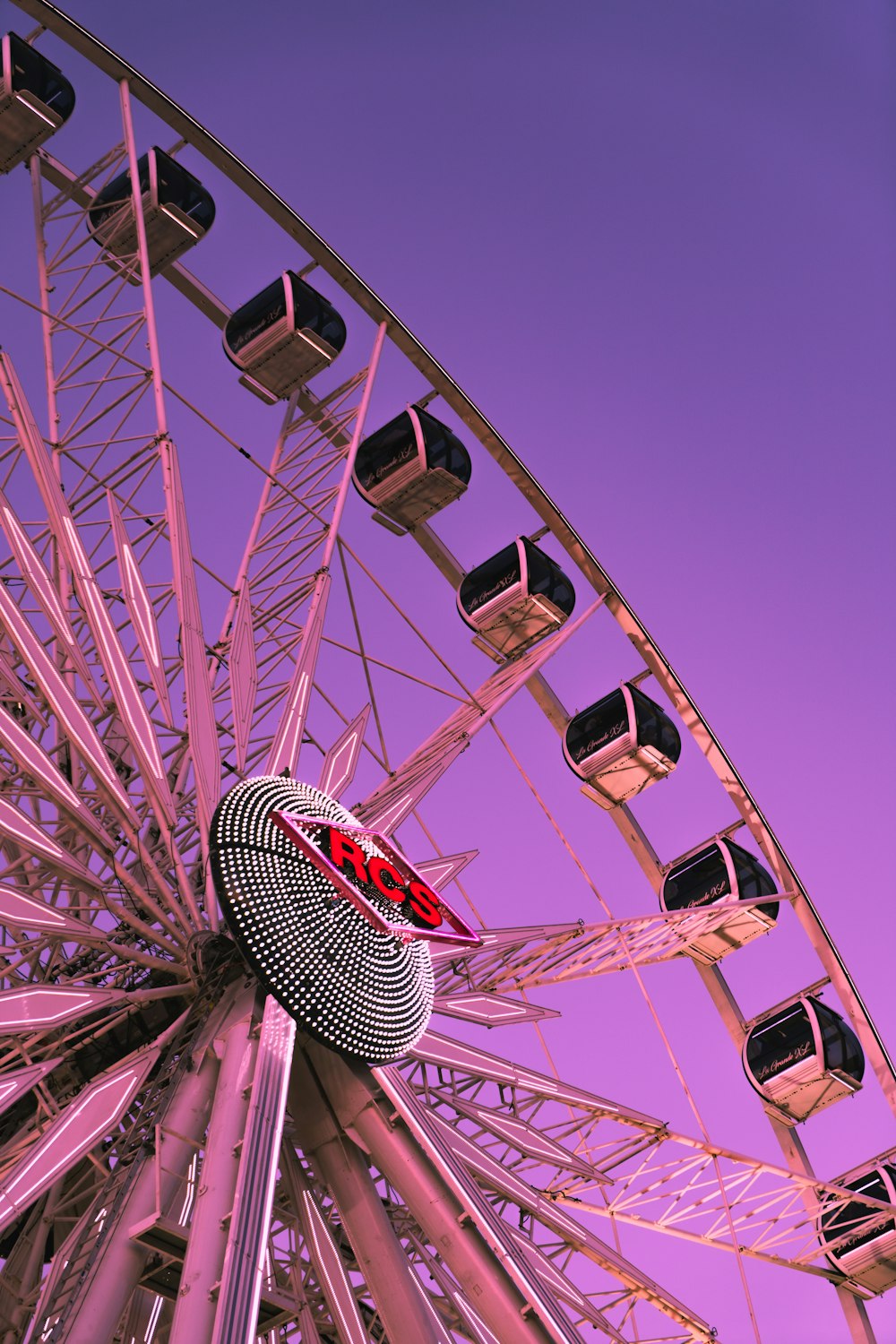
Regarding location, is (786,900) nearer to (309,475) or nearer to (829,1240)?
(829,1240)

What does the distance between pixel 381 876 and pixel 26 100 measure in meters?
11.8

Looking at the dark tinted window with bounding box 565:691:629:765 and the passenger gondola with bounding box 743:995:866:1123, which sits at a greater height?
the dark tinted window with bounding box 565:691:629:765

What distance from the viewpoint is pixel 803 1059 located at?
69.3 ft

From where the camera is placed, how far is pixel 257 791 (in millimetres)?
13227

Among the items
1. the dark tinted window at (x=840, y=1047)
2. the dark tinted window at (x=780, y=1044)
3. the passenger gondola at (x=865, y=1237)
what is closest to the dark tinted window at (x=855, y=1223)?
the passenger gondola at (x=865, y=1237)

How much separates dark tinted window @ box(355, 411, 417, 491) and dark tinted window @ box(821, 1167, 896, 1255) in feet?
34.4

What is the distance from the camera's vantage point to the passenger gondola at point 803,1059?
21.1 metres

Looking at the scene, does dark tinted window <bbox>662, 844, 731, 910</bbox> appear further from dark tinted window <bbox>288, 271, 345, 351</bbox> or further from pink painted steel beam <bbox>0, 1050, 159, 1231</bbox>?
pink painted steel beam <bbox>0, 1050, 159, 1231</bbox>

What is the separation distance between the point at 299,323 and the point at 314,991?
10721 mm

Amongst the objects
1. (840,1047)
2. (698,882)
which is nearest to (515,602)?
(698,882)

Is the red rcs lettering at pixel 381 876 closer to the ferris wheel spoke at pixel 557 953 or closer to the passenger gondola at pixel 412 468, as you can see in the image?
the ferris wheel spoke at pixel 557 953

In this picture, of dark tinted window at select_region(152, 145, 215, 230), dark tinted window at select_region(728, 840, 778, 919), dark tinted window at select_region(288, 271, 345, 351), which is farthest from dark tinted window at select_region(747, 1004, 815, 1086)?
dark tinted window at select_region(152, 145, 215, 230)

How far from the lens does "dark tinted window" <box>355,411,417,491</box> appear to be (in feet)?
70.2

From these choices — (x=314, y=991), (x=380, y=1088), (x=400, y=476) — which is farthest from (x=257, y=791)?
(x=400, y=476)
